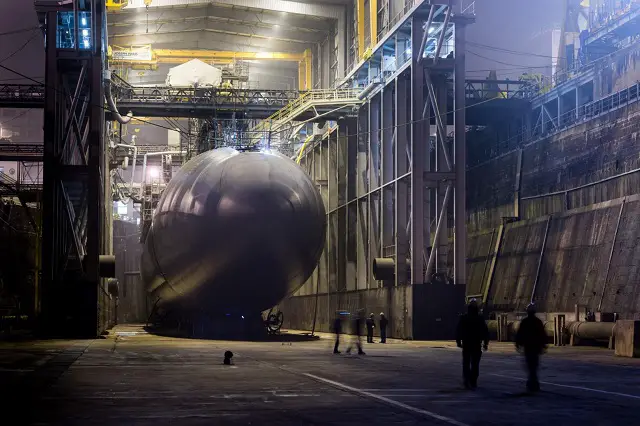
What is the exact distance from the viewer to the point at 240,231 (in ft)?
95.3

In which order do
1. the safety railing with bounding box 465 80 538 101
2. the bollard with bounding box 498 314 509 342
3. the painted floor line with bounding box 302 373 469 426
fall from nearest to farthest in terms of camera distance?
the painted floor line with bounding box 302 373 469 426
the bollard with bounding box 498 314 509 342
the safety railing with bounding box 465 80 538 101

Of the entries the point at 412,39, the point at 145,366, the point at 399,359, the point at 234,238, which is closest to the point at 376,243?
the point at 412,39

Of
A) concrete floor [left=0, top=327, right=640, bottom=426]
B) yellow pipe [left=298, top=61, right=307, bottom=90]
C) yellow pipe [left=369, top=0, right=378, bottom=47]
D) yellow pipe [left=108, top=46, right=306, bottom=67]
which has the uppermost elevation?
yellow pipe [left=108, top=46, right=306, bottom=67]

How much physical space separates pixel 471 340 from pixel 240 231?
1495 cm

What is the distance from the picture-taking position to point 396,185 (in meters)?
38.3

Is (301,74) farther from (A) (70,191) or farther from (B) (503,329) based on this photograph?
(B) (503,329)

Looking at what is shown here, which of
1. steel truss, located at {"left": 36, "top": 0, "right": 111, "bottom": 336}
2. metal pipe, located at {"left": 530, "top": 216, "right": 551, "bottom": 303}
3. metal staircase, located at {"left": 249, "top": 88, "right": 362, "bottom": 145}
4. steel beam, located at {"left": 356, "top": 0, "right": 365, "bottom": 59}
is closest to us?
steel truss, located at {"left": 36, "top": 0, "right": 111, "bottom": 336}

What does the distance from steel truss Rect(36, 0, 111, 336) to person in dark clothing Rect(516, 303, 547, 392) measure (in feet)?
71.4

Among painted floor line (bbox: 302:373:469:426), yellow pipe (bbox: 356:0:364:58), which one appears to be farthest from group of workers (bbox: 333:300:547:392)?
yellow pipe (bbox: 356:0:364:58)

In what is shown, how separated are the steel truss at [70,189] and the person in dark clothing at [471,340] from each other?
824 inches

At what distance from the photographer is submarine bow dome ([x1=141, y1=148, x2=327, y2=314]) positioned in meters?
29.2

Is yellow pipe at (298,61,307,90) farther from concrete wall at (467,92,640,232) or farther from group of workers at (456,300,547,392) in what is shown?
group of workers at (456,300,547,392)

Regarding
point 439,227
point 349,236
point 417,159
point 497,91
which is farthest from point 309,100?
point 497,91

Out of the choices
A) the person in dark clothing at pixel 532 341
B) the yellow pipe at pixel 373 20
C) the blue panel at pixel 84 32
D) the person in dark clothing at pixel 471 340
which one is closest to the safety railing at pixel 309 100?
the yellow pipe at pixel 373 20
